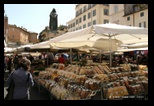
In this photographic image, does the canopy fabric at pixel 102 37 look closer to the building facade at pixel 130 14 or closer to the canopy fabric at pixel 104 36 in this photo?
the canopy fabric at pixel 104 36

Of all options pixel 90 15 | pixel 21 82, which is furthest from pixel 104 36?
pixel 90 15

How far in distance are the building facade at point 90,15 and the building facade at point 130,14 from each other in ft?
19.1

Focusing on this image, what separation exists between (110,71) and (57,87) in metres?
1.93

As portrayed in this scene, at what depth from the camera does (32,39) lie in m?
92.4

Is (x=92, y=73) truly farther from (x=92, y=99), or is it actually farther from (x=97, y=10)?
(x=97, y=10)

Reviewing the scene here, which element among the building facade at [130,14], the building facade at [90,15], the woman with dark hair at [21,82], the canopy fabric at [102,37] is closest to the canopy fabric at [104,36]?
the canopy fabric at [102,37]

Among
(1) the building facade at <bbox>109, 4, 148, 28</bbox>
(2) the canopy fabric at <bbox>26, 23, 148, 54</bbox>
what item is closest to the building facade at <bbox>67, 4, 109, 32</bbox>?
(1) the building facade at <bbox>109, 4, 148, 28</bbox>

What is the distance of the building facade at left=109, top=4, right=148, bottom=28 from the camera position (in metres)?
34.1

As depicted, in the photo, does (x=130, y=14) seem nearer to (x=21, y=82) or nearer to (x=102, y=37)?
(x=102, y=37)

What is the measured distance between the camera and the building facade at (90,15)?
166ft

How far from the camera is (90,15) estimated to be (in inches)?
2131

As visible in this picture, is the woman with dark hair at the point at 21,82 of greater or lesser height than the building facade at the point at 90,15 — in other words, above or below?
below

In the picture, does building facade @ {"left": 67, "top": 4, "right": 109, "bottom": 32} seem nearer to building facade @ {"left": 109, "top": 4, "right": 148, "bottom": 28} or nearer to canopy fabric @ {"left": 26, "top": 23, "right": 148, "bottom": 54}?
building facade @ {"left": 109, "top": 4, "right": 148, "bottom": 28}

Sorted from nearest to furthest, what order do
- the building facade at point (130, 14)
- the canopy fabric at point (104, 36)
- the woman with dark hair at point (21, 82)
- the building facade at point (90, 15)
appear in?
the woman with dark hair at point (21, 82) < the canopy fabric at point (104, 36) < the building facade at point (130, 14) < the building facade at point (90, 15)
